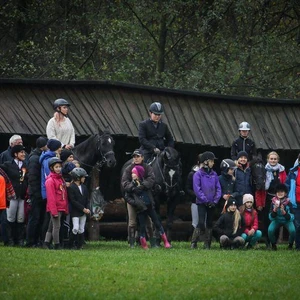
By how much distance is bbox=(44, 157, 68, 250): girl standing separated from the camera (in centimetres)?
1881

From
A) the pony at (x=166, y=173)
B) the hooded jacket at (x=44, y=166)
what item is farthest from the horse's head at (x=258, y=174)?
the hooded jacket at (x=44, y=166)

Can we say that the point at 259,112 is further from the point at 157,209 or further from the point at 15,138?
the point at 15,138

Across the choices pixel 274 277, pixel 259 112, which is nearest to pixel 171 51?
pixel 259 112

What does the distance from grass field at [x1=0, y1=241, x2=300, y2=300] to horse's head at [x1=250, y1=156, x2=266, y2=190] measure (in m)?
2.72

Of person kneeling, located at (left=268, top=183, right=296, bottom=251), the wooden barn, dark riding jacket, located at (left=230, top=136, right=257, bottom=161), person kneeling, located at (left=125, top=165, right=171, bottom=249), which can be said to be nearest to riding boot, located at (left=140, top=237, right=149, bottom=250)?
person kneeling, located at (left=125, top=165, right=171, bottom=249)

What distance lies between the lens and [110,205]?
2598cm

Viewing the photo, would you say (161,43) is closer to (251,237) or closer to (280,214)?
(280,214)

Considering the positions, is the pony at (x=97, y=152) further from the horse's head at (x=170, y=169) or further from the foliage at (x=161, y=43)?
the foliage at (x=161, y=43)

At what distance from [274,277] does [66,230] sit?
5182 mm

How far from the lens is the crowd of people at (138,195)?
19266 mm

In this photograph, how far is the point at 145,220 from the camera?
20.3 m

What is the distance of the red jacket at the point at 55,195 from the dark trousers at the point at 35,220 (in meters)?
0.56

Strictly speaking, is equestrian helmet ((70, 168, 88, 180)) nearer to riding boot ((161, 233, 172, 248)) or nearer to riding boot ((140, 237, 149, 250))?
riding boot ((140, 237, 149, 250))

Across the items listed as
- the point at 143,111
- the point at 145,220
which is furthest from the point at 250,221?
the point at 143,111
